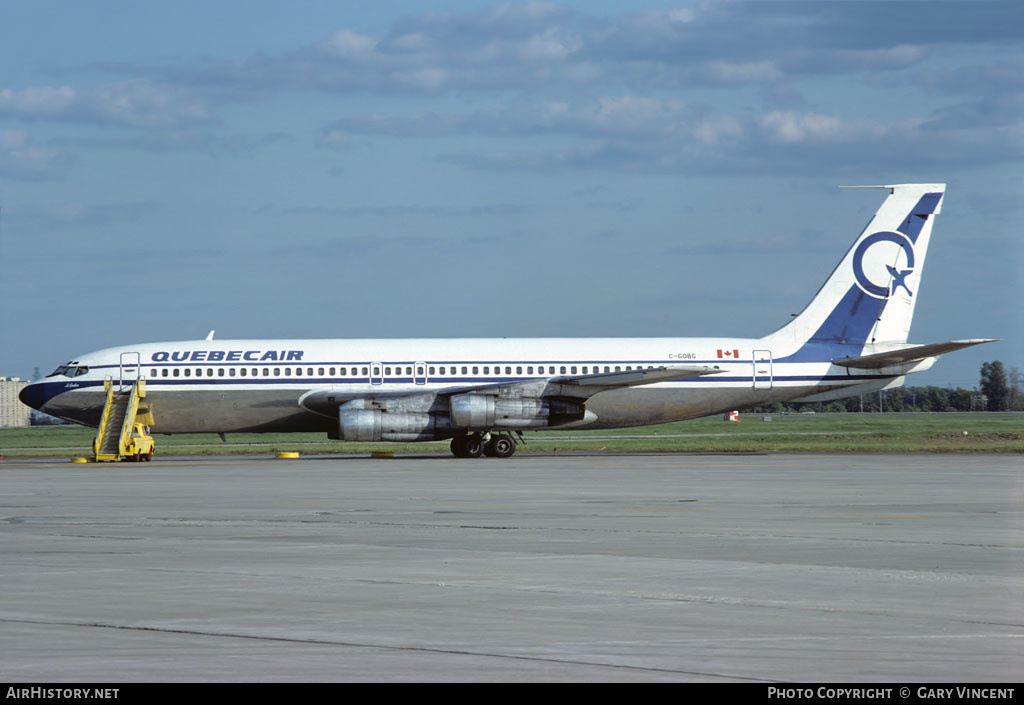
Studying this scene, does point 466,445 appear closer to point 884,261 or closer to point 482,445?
point 482,445

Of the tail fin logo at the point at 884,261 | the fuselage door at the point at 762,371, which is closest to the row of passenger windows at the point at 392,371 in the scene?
the fuselage door at the point at 762,371

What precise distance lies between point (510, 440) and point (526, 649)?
3952 centimetres

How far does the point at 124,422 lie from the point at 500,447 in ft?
44.8

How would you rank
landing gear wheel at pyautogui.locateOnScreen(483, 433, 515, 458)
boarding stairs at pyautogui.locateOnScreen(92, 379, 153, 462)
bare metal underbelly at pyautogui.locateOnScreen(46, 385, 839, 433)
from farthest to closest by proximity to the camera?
landing gear wheel at pyautogui.locateOnScreen(483, 433, 515, 458) → bare metal underbelly at pyautogui.locateOnScreen(46, 385, 839, 433) → boarding stairs at pyautogui.locateOnScreen(92, 379, 153, 462)

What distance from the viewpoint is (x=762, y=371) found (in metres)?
49.5

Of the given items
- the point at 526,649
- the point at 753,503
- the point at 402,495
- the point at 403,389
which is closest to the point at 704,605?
the point at 526,649

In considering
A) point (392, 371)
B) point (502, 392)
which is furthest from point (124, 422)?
point (502, 392)

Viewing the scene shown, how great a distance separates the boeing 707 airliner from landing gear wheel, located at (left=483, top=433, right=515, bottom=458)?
0.05m

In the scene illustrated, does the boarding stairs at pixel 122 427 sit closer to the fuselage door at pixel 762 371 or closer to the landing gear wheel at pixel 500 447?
the landing gear wheel at pixel 500 447

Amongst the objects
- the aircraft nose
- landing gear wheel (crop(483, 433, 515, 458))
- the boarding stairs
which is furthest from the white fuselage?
landing gear wheel (crop(483, 433, 515, 458))

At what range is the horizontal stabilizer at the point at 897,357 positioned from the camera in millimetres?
48344

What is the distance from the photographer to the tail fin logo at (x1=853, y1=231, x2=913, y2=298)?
170 feet

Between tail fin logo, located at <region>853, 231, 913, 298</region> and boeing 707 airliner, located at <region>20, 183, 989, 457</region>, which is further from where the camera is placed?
tail fin logo, located at <region>853, 231, 913, 298</region>

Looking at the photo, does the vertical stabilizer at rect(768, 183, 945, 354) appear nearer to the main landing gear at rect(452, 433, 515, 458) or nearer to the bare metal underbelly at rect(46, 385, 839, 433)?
the bare metal underbelly at rect(46, 385, 839, 433)
